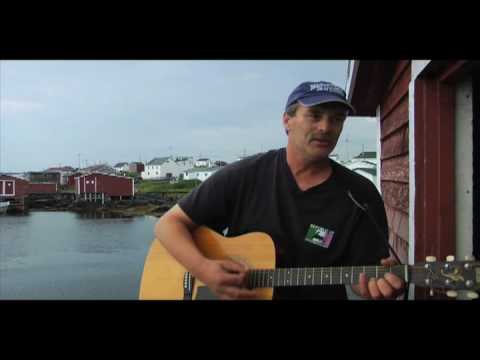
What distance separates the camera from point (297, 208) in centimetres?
188

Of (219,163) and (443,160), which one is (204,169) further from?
(443,160)

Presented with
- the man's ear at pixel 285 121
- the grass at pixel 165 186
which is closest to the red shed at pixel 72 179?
the grass at pixel 165 186

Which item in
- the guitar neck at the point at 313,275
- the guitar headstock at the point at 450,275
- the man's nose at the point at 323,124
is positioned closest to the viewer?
the guitar headstock at the point at 450,275

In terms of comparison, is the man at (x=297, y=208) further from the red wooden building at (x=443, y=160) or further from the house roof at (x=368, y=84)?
Result: the house roof at (x=368, y=84)

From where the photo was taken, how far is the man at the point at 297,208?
5.96ft

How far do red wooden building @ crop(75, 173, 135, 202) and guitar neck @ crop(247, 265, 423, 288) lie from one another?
763mm

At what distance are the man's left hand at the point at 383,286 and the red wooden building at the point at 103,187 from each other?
3.85ft

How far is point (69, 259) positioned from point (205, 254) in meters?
0.63

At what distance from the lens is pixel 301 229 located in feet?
6.12

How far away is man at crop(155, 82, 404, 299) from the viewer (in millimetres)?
1816
